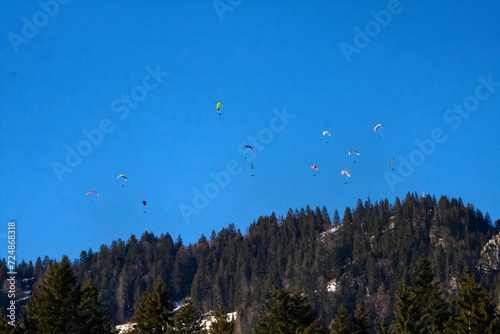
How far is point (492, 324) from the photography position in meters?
57.5

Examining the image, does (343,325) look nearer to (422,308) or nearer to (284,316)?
(422,308)

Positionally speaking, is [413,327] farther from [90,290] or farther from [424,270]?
[90,290]

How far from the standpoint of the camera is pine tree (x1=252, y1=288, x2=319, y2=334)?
209 ft

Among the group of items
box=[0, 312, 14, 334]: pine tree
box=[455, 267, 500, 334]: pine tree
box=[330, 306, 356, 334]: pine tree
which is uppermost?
box=[0, 312, 14, 334]: pine tree

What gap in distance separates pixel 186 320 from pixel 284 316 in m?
7.69

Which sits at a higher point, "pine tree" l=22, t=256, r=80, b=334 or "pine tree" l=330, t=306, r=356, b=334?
"pine tree" l=22, t=256, r=80, b=334

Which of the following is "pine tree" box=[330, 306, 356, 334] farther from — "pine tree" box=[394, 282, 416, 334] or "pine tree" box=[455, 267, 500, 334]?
"pine tree" box=[455, 267, 500, 334]

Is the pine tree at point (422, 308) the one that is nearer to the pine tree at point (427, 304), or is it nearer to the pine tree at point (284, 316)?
the pine tree at point (427, 304)

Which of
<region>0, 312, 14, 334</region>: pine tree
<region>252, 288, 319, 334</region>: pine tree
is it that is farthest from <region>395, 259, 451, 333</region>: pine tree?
Answer: <region>0, 312, 14, 334</region>: pine tree

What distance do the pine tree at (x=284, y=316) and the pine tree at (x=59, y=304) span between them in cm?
1489

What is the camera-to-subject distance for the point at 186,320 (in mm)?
61969

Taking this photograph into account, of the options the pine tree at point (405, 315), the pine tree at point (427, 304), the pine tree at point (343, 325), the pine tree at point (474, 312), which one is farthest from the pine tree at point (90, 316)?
the pine tree at point (474, 312)

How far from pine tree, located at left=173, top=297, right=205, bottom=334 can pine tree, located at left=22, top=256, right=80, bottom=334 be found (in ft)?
25.6

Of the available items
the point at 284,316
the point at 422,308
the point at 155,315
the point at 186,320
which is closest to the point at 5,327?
the point at 155,315
